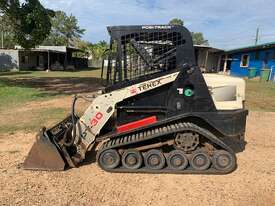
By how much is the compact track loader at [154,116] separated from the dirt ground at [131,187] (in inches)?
8.9

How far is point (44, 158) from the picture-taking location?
564 cm

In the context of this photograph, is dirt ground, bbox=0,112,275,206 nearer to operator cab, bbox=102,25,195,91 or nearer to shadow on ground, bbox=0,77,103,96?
operator cab, bbox=102,25,195,91

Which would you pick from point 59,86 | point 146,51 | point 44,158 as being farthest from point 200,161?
point 59,86

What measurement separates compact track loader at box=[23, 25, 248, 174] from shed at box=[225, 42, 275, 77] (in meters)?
24.6

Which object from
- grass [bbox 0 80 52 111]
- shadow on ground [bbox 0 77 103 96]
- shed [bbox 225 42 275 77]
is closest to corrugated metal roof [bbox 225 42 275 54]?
shed [bbox 225 42 275 77]

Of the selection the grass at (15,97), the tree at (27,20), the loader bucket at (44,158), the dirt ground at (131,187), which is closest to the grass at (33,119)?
the grass at (15,97)

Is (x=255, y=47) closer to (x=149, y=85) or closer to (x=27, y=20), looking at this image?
(x=27, y=20)

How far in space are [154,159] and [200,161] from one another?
2.62ft

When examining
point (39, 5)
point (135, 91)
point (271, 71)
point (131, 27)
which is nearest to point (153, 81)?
point (135, 91)

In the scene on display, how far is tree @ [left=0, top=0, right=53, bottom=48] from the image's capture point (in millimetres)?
17344

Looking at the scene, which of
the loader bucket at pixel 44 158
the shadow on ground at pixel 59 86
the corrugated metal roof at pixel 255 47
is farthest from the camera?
the corrugated metal roof at pixel 255 47

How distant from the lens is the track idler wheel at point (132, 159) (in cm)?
564

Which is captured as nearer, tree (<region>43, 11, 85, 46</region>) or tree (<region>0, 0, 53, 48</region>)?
tree (<region>0, 0, 53, 48</region>)

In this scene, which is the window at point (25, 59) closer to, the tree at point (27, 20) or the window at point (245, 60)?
the tree at point (27, 20)
